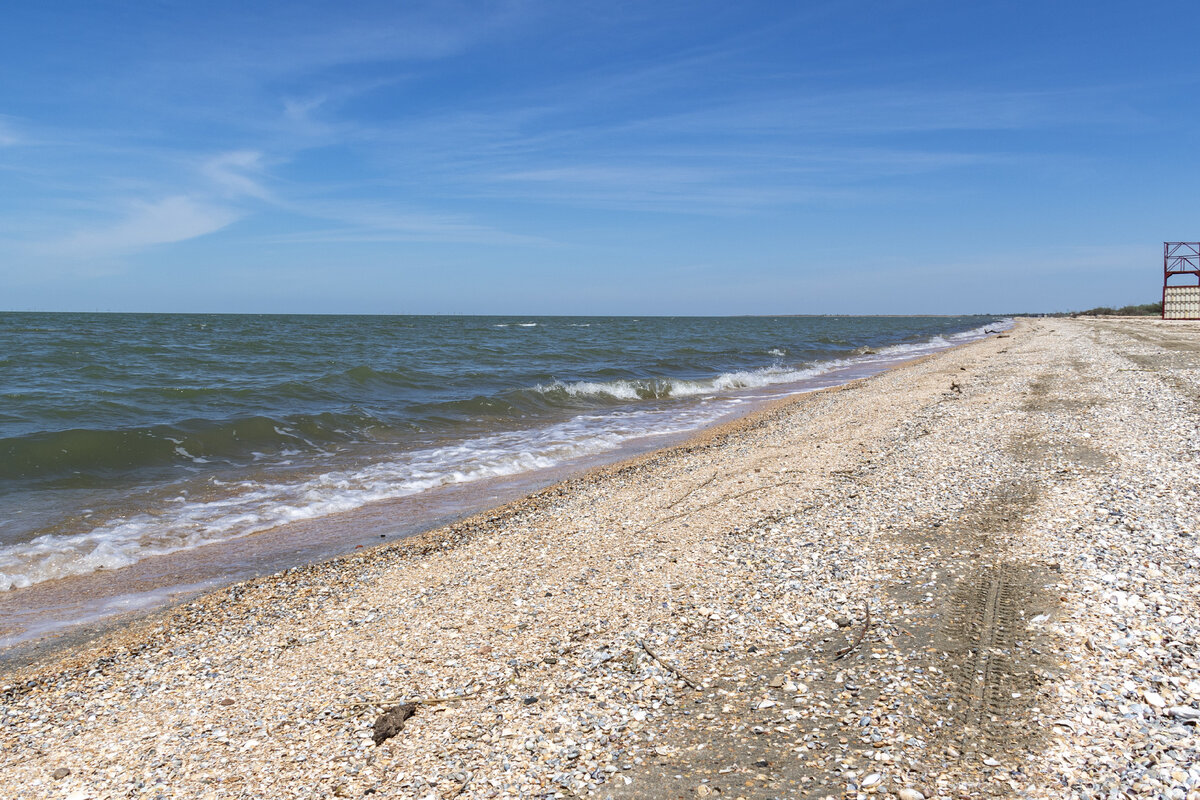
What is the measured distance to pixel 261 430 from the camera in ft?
46.2

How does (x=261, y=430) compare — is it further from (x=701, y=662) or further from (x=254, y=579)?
(x=701, y=662)

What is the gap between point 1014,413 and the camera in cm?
1109

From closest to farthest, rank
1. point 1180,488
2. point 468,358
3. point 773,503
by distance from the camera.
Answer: point 1180,488 < point 773,503 < point 468,358

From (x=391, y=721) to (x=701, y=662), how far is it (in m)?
1.76

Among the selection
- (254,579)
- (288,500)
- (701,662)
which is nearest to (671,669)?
(701,662)

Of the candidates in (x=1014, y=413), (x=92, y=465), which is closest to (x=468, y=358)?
(x=92, y=465)

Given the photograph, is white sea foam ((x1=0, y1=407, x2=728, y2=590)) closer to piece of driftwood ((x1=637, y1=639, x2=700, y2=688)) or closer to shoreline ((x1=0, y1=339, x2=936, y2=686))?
shoreline ((x1=0, y1=339, x2=936, y2=686))

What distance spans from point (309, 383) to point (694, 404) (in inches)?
465

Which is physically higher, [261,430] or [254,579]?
[261,430]

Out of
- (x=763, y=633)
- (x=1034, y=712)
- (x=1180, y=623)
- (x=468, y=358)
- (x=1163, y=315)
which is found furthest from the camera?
(x=1163, y=315)

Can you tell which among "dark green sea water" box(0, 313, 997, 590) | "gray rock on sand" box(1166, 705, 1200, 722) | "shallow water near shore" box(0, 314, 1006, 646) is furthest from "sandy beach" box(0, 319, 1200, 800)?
"dark green sea water" box(0, 313, 997, 590)

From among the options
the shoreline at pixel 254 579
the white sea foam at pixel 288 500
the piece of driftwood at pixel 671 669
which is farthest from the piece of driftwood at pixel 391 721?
the white sea foam at pixel 288 500

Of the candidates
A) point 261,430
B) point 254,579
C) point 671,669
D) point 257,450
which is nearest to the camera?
point 671,669

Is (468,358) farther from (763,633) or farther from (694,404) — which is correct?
(763,633)
